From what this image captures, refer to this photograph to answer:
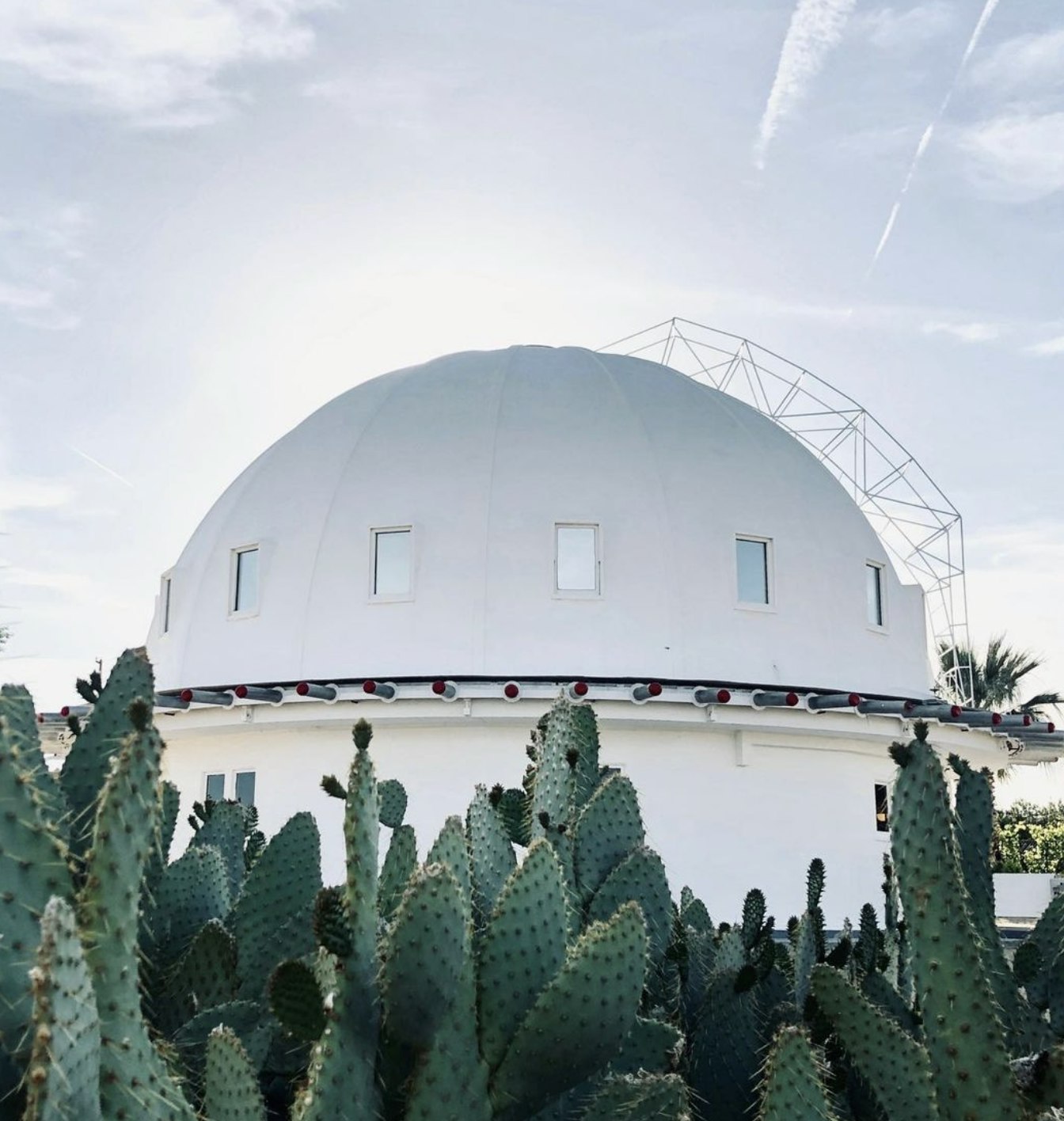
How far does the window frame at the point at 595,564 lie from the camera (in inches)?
786

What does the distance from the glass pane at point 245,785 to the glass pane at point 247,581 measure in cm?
261

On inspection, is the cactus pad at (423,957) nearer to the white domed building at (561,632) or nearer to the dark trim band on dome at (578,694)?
the dark trim band on dome at (578,694)

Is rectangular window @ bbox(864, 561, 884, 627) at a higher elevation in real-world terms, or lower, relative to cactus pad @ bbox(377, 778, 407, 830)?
higher

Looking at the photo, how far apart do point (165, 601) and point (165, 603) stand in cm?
5

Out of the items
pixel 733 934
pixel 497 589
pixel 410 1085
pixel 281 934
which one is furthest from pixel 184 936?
pixel 497 589

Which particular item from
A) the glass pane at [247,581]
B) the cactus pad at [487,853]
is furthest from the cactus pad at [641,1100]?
the glass pane at [247,581]

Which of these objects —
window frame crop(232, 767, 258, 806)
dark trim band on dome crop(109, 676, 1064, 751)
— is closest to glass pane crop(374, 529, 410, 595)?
dark trim band on dome crop(109, 676, 1064, 751)

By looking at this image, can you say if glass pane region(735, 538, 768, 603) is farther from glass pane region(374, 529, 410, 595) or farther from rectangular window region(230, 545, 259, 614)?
rectangular window region(230, 545, 259, 614)

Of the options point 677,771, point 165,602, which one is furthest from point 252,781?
point 677,771

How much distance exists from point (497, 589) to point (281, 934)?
52.4 feet

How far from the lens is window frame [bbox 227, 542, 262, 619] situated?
849 inches

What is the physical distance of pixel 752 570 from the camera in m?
21.2

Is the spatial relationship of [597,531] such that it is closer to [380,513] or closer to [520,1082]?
[380,513]

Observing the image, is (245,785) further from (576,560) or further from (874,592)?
(874,592)
